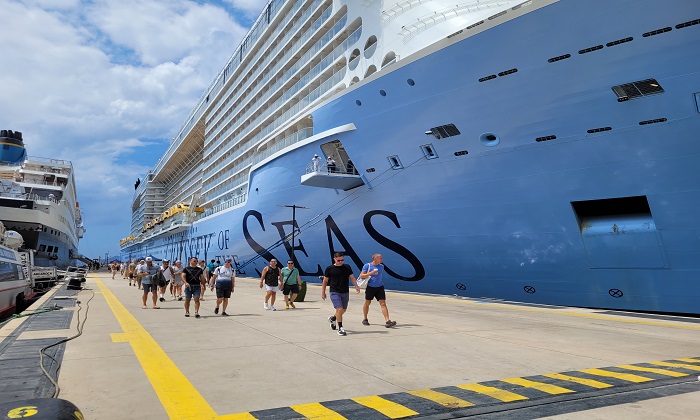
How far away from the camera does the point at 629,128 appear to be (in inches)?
379

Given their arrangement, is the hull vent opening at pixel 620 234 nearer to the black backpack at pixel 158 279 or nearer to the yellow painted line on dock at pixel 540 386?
the yellow painted line on dock at pixel 540 386

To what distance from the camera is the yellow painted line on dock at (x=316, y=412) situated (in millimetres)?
3590

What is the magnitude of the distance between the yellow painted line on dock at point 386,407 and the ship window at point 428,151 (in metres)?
9.49

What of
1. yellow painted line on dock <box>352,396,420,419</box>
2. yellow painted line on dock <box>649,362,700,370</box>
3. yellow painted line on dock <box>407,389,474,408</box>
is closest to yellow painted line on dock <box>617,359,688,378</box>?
yellow painted line on dock <box>649,362,700,370</box>

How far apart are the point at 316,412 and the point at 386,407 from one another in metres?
0.58

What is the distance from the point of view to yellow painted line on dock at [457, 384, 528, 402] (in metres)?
4.11

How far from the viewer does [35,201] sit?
3828cm

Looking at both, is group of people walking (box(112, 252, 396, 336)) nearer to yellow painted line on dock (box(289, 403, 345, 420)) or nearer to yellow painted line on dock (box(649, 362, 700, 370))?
yellow painted line on dock (box(289, 403, 345, 420))

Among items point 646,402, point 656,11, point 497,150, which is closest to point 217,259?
point 497,150

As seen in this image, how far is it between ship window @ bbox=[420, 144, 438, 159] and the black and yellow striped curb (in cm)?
819

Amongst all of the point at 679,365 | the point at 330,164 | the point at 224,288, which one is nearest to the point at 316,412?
the point at 679,365

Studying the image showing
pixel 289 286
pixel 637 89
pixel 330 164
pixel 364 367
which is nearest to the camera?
pixel 364 367

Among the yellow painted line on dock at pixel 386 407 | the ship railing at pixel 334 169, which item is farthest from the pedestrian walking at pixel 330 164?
the yellow painted line on dock at pixel 386 407

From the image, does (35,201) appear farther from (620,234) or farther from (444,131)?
(620,234)
